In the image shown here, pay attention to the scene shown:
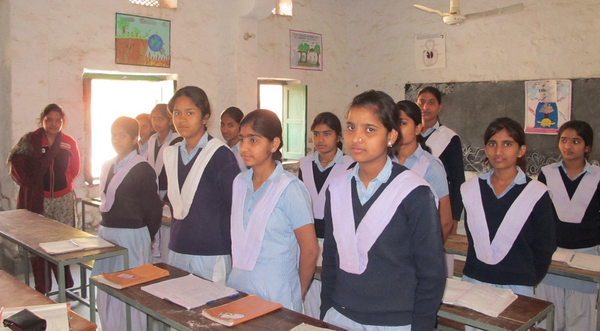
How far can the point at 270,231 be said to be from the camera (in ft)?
6.78

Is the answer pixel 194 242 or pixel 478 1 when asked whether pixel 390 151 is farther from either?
pixel 478 1

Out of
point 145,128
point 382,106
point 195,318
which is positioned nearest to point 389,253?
point 382,106

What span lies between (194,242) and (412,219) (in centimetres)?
122

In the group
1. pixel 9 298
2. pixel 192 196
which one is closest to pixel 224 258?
pixel 192 196

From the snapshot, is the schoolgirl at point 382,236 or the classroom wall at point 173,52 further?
the classroom wall at point 173,52

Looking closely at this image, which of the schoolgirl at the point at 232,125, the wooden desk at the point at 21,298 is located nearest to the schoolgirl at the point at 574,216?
the schoolgirl at the point at 232,125

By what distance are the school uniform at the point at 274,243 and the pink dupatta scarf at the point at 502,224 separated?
0.83 m

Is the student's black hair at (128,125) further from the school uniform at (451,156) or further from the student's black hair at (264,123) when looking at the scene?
the school uniform at (451,156)

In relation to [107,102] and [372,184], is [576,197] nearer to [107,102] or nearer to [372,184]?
[372,184]

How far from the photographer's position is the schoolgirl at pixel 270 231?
2059 mm

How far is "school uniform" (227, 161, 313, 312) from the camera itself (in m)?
2.06

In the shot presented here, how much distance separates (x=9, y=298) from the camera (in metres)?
2.07

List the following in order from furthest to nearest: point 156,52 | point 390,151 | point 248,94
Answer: point 248,94 → point 156,52 → point 390,151

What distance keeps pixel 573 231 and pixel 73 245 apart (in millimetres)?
3107
